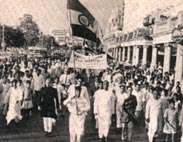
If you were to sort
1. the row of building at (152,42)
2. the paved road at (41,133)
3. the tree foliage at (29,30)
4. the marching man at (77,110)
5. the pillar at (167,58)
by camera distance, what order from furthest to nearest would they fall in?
the pillar at (167,58) < the row of building at (152,42) < the tree foliage at (29,30) < the paved road at (41,133) < the marching man at (77,110)

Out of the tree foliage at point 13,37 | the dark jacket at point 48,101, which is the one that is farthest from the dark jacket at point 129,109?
the tree foliage at point 13,37

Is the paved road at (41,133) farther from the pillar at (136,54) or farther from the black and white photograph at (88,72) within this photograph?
the pillar at (136,54)

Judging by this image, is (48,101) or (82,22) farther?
(82,22)

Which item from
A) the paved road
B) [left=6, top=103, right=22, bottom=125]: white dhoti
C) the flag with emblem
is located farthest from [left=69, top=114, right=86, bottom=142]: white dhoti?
the flag with emblem

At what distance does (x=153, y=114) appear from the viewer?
5.04m

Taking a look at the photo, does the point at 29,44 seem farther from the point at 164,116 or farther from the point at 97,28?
the point at 164,116

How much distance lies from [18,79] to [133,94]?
1.10m

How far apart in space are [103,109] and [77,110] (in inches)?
12.1

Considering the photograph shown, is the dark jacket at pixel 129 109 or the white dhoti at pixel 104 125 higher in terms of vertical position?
the dark jacket at pixel 129 109

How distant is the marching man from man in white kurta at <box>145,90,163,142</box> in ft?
2.09

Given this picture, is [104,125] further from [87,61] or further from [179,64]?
[179,64]

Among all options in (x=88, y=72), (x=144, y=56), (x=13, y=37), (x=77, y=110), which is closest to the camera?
(x=77, y=110)

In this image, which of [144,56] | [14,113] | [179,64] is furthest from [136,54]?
[14,113]

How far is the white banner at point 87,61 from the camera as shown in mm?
5043
